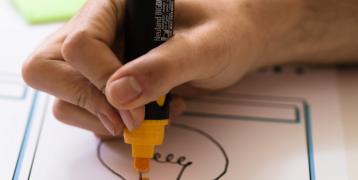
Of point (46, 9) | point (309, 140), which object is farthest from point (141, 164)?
point (46, 9)

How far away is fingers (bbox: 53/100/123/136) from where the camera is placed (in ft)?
1.82

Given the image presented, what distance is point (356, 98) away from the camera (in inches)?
25.3

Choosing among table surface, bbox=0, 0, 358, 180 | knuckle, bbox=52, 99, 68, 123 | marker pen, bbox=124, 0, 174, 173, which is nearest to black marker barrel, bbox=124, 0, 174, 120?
marker pen, bbox=124, 0, 174, 173

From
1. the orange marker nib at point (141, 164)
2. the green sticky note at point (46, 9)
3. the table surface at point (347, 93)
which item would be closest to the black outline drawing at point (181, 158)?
the orange marker nib at point (141, 164)

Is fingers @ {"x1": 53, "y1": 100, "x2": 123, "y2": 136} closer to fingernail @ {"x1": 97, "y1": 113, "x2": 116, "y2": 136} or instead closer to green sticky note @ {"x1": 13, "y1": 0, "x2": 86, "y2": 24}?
fingernail @ {"x1": 97, "y1": 113, "x2": 116, "y2": 136}

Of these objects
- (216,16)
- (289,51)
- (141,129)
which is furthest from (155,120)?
(289,51)

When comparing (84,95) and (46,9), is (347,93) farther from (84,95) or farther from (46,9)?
(46,9)

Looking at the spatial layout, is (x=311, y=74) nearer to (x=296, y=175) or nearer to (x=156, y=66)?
(x=296, y=175)

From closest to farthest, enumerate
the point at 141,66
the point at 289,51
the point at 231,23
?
the point at 141,66 → the point at 231,23 → the point at 289,51

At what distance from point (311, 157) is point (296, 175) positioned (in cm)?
3

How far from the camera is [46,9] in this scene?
757 millimetres

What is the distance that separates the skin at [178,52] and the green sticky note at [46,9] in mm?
199

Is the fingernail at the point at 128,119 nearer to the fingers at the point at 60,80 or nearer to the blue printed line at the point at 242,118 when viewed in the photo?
the fingers at the point at 60,80

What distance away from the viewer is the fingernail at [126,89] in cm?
44
